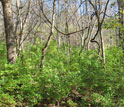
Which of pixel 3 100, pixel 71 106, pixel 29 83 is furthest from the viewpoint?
pixel 71 106

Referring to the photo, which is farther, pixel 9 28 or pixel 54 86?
pixel 9 28

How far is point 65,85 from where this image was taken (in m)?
3.67

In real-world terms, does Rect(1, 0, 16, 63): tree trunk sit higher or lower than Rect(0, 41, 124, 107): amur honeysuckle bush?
higher

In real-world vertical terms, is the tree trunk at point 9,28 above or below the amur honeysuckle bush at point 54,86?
above

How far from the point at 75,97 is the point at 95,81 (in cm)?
81

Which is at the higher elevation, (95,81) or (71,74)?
(71,74)

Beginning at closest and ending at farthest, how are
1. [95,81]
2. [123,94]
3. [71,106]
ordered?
[71,106]
[123,94]
[95,81]

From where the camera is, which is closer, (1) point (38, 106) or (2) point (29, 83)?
(2) point (29, 83)

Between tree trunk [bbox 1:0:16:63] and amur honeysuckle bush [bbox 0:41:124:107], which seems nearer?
amur honeysuckle bush [bbox 0:41:124:107]

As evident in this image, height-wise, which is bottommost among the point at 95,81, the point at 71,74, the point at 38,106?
the point at 38,106

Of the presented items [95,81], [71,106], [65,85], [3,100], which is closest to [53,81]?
[65,85]

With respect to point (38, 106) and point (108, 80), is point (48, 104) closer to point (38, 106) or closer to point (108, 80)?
point (38, 106)

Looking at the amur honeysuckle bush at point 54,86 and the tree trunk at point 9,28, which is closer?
the amur honeysuckle bush at point 54,86

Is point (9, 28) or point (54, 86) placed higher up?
point (9, 28)
